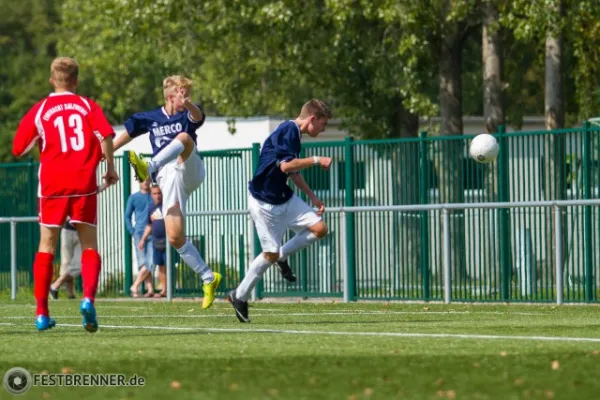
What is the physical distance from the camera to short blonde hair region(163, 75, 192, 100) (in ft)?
45.1

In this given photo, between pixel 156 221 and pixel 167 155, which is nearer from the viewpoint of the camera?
pixel 167 155

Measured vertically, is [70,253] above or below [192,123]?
below

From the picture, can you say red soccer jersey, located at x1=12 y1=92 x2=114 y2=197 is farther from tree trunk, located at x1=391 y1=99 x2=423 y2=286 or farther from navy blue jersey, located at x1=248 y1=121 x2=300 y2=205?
tree trunk, located at x1=391 y1=99 x2=423 y2=286

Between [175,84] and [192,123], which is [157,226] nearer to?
[192,123]

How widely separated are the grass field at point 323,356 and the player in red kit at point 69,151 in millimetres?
872

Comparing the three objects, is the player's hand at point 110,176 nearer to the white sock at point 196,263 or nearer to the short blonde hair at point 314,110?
the short blonde hair at point 314,110

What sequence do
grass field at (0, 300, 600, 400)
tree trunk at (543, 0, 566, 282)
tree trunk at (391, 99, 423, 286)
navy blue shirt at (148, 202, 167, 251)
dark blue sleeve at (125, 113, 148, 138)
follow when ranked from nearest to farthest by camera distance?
1. grass field at (0, 300, 600, 400)
2. dark blue sleeve at (125, 113, 148, 138)
3. tree trunk at (543, 0, 566, 282)
4. tree trunk at (391, 99, 423, 286)
5. navy blue shirt at (148, 202, 167, 251)

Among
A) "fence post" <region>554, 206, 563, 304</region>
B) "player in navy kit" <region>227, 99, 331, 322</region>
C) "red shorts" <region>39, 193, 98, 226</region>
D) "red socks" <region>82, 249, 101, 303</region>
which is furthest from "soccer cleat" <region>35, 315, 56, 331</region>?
"fence post" <region>554, 206, 563, 304</region>

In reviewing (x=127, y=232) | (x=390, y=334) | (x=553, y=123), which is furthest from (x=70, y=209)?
(x=553, y=123)

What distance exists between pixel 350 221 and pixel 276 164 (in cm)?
730

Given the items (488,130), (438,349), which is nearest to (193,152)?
(438,349)

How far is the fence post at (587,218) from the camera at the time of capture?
18.9 meters

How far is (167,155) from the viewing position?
14.7 metres

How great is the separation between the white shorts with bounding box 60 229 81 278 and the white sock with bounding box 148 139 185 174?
9381 mm
